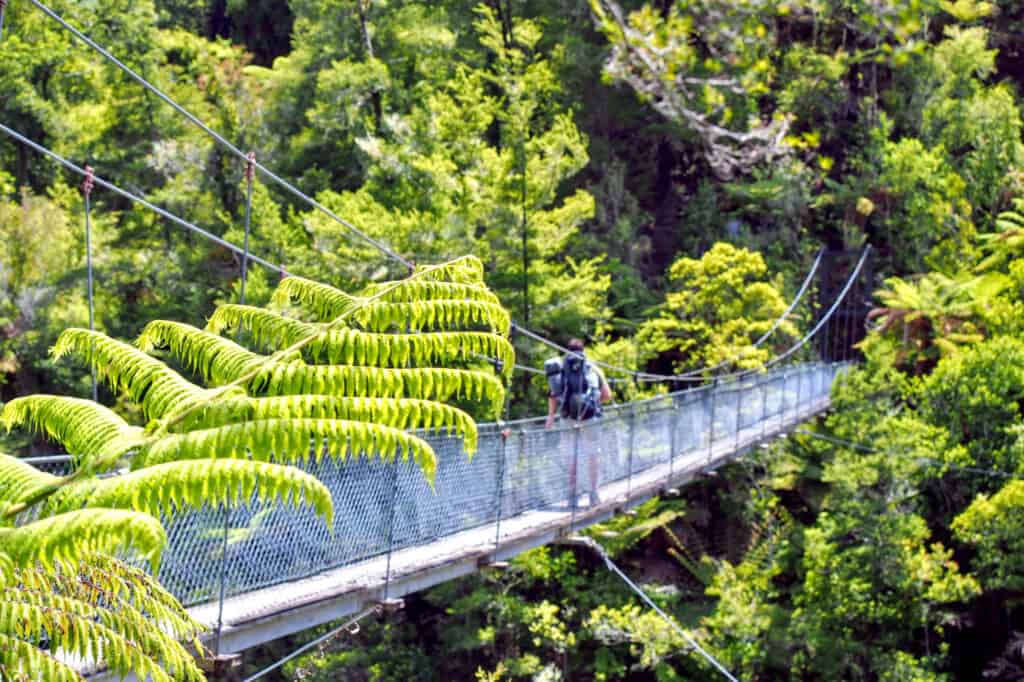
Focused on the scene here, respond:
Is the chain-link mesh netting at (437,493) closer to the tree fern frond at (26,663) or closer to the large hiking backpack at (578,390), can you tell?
the large hiking backpack at (578,390)

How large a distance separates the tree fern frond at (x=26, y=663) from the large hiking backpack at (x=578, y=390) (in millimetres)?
4151

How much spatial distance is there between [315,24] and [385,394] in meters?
14.0

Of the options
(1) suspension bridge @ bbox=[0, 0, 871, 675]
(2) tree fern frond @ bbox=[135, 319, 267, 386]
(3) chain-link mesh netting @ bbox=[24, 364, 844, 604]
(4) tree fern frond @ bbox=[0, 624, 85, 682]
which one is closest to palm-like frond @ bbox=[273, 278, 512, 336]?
(2) tree fern frond @ bbox=[135, 319, 267, 386]

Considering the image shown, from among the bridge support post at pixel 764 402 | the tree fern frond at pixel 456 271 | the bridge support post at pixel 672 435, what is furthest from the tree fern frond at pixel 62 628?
the bridge support post at pixel 764 402

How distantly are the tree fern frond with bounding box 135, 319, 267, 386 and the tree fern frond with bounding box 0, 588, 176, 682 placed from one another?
1.99 ft

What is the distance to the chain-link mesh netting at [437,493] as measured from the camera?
3521 mm

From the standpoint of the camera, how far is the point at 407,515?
15.2 feet

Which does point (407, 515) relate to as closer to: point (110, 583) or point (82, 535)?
point (110, 583)

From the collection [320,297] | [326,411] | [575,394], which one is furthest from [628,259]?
[326,411]

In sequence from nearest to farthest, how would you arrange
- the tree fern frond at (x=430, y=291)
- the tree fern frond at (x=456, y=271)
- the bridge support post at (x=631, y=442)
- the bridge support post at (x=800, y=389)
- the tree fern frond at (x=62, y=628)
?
1. the tree fern frond at (x=62, y=628)
2. the tree fern frond at (x=430, y=291)
3. the tree fern frond at (x=456, y=271)
4. the bridge support post at (x=631, y=442)
5. the bridge support post at (x=800, y=389)

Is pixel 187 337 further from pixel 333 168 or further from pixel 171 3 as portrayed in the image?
pixel 171 3

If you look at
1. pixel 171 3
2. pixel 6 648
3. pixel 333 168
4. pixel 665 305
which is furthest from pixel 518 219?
pixel 171 3

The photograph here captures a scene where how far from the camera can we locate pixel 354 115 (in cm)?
1434

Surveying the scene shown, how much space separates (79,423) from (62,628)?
43 cm
